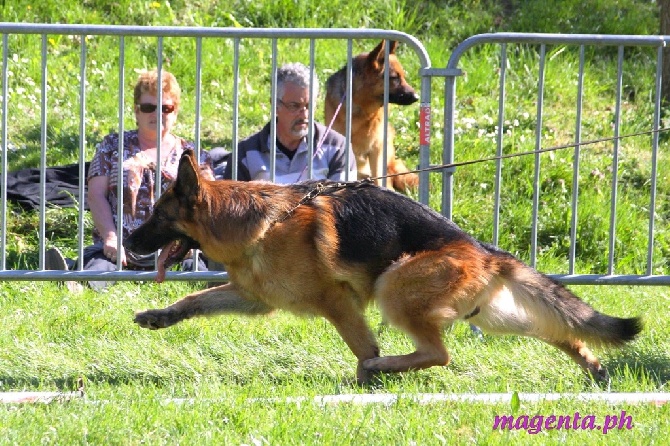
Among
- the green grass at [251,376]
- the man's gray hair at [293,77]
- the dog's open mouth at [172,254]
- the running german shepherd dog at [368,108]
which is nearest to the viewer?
the green grass at [251,376]

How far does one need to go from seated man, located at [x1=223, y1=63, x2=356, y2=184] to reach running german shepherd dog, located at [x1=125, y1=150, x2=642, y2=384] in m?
1.61

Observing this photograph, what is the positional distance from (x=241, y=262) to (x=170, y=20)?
7.17 m

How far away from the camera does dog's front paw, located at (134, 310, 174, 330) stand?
18.0 ft

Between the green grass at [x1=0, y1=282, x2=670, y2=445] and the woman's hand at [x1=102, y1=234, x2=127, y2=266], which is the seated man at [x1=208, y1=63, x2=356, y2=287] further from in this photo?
the green grass at [x1=0, y1=282, x2=670, y2=445]

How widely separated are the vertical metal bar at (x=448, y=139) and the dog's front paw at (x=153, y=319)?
198 centimetres

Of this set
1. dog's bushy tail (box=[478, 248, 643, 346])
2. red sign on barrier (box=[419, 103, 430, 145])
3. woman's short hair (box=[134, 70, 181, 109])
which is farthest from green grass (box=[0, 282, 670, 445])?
woman's short hair (box=[134, 70, 181, 109])

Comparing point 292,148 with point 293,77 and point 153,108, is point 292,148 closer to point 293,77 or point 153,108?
point 293,77

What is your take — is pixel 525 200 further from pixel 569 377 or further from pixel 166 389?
pixel 166 389

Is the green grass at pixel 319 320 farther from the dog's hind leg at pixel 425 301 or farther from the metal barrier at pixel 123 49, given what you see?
the metal barrier at pixel 123 49

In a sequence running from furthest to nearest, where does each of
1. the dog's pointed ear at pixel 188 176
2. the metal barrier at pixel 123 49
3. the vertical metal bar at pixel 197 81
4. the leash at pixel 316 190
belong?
the vertical metal bar at pixel 197 81
the metal barrier at pixel 123 49
the leash at pixel 316 190
the dog's pointed ear at pixel 188 176

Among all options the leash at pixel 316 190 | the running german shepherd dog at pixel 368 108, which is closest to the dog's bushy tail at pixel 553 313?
the leash at pixel 316 190

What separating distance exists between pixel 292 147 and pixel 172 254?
6.55ft

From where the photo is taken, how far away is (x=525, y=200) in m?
8.88

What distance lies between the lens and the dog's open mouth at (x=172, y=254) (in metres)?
5.40
